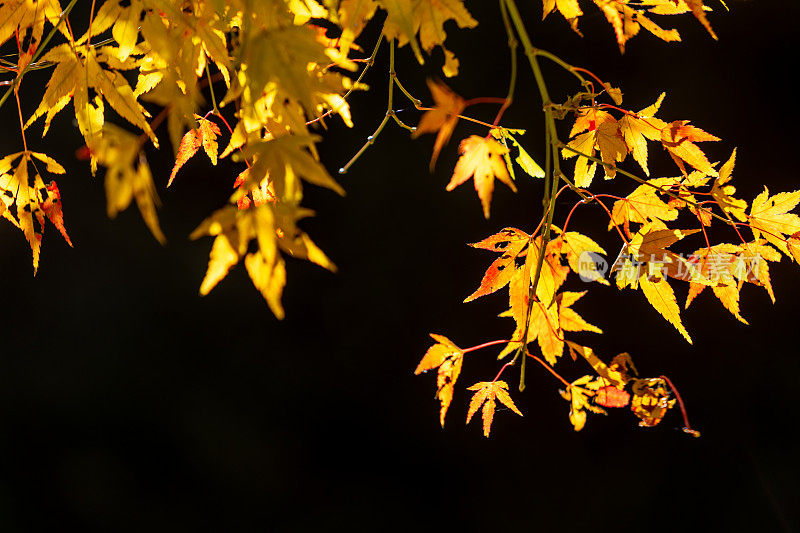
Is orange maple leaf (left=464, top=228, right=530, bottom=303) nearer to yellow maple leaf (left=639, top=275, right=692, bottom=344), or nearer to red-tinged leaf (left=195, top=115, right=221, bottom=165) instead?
yellow maple leaf (left=639, top=275, right=692, bottom=344)

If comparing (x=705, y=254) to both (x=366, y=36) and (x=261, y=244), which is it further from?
(x=366, y=36)

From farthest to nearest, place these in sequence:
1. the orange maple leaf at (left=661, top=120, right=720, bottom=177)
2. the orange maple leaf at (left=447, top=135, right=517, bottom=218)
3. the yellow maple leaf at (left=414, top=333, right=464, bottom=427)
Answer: the yellow maple leaf at (left=414, top=333, right=464, bottom=427) < the orange maple leaf at (left=661, top=120, right=720, bottom=177) < the orange maple leaf at (left=447, top=135, right=517, bottom=218)

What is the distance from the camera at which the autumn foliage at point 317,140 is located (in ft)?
1.44

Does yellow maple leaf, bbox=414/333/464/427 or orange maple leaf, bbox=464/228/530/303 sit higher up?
orange maple leaf, bbox=464/228/530/303

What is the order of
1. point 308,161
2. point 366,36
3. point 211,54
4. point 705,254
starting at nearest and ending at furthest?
point 308,161, point 211,54, point 705,254, point 366,36

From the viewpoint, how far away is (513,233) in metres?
0.74

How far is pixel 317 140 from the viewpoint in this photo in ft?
1.42

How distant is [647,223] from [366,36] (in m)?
0.97

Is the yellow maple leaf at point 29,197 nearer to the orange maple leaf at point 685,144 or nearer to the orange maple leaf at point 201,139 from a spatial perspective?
the orange maple leaf at point 201,139

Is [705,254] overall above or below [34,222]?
below

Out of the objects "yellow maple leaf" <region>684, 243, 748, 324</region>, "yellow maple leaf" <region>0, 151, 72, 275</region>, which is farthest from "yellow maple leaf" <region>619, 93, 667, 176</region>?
"yellow maple leaf" <region>0, 151, 72, 275</region>

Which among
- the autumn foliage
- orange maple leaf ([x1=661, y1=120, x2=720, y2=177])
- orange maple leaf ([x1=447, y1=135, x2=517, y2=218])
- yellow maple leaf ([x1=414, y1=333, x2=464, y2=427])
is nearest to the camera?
the autumn foliage

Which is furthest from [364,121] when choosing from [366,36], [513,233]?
[513,233]

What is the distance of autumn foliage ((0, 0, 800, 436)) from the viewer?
1.44 feet
